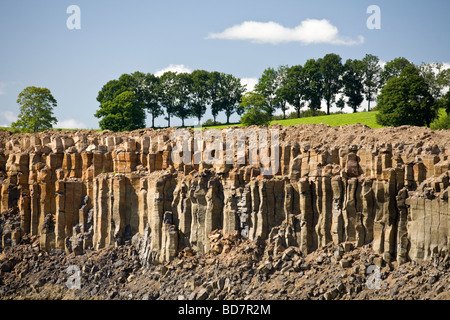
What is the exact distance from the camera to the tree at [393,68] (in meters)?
88.9

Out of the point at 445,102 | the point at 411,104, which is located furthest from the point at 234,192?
the point at 445,102

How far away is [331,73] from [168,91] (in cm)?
2320

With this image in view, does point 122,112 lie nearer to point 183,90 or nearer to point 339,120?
point 183,90

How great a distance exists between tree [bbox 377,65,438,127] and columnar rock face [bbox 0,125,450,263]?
50.3 ft

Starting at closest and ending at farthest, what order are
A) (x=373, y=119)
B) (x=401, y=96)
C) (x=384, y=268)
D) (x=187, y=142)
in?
(x=384, y=268)
(x=187, y=142)
(x=401, y=96)
(x=373, y=119)

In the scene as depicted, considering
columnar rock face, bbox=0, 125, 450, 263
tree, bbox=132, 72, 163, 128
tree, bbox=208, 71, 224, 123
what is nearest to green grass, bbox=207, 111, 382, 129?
tree, bbox=208, 71, 224, 123

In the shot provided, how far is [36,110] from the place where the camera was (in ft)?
255

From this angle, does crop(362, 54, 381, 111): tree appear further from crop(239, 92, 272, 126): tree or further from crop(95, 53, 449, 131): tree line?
crop(239, 92, 272, 126): tree

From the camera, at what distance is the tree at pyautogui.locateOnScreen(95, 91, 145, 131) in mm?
83250

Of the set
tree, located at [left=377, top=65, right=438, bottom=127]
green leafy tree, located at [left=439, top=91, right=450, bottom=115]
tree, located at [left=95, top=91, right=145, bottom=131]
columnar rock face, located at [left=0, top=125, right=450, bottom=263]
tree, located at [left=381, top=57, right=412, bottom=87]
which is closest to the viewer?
columnar rock face, located at [left=0, top=125, right=450, bottom=263]

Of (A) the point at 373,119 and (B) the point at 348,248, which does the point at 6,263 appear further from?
(A) the point at 373,119
